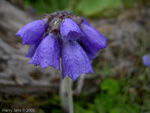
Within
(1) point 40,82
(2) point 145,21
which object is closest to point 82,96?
(1) point 40,82

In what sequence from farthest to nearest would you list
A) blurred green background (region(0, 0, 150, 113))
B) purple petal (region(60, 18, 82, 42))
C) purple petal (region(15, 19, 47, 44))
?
1. blurred green background (region(0, 0, 150, 113))
2. purple petal (region(15, 19, 47, 44))
3. purple petal (region(60, 18, 82, 42))

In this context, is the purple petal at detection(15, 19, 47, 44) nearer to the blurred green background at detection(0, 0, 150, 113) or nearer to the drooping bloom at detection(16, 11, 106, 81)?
the drooping bloom at detection(16, 11, 106, 81)

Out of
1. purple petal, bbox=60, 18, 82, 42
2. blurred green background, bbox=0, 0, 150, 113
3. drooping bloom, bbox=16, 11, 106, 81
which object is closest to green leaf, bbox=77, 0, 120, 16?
blurred green background, bbox=0, 0, 150, 113

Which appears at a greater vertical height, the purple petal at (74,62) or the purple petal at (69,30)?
the purple petal at (69,30)

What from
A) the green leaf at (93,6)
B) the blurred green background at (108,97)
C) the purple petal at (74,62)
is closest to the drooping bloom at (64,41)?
the purple petal at (74,62)

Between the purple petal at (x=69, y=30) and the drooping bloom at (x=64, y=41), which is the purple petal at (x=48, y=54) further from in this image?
the purple petal at (x=69, y=30)

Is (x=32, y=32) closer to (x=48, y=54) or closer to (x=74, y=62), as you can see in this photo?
A: (x=48, y=54)

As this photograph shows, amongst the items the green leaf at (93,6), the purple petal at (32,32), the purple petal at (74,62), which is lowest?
the purple petal at (74,62)

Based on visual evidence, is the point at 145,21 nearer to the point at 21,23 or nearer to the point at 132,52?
the point at 132,52
